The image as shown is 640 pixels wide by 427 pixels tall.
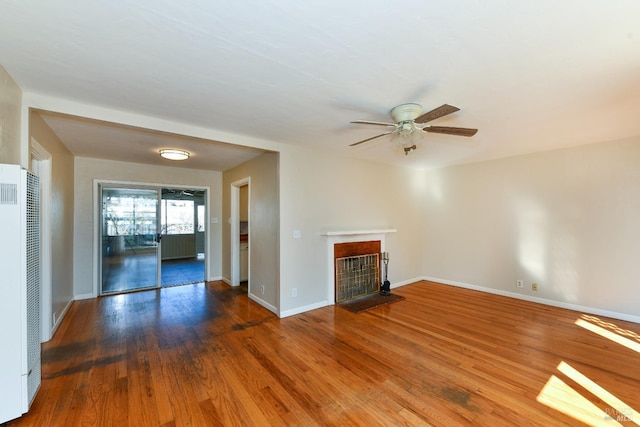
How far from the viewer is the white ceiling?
143cm

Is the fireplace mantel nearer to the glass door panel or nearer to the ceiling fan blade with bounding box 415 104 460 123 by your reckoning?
the ceiling fan blade with bounding box 415 104 460 123

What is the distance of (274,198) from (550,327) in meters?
3.99

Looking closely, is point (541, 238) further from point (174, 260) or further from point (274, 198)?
point (174, 260)

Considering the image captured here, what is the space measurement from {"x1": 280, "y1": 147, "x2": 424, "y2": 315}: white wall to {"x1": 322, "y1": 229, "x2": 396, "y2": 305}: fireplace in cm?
9

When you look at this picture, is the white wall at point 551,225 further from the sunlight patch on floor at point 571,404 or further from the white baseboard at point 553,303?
the sunlight patch on floor at point 571,404

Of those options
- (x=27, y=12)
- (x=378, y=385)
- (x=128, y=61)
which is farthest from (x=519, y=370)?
(x=27, y=12)

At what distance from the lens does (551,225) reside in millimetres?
4219

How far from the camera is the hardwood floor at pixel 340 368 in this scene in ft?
6.33

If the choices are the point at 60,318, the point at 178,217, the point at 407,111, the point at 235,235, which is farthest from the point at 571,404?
the point at 178,217

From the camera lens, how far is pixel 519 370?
8.03ft

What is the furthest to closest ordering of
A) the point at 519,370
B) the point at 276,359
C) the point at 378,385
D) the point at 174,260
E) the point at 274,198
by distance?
the point at 174,260
the point at 274,198
the point at 276,359
the point at 519,370
the point at 378,385

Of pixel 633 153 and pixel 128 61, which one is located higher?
pixel 128 61

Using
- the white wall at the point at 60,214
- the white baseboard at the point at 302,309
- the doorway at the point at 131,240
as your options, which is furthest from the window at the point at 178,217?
the white baseboard at the point at 302,309

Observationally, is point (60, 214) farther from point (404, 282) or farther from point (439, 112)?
point (404, 282)
